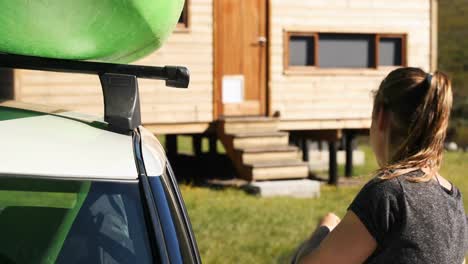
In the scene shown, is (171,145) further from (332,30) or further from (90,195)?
(90,195)

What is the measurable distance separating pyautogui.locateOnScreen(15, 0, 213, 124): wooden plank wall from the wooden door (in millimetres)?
191

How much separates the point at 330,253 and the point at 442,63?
59948 millimetres

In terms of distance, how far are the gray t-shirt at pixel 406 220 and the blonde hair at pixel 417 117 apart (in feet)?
0.22

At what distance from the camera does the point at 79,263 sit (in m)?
1.97

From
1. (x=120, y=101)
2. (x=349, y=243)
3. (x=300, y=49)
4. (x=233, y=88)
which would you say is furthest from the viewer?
(x=300, y=49)

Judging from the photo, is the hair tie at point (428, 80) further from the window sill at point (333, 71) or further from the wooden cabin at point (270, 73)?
the window sill at point (333, 71)

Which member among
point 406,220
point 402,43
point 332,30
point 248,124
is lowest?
point 248,124

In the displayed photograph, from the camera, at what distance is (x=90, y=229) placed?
199 centimetres

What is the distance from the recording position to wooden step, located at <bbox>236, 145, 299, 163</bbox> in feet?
45.4

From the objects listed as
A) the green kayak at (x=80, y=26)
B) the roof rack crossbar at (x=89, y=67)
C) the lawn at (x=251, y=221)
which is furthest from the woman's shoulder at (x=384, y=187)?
the lawn at (x=251, y=221)

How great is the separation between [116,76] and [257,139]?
11.9 meters

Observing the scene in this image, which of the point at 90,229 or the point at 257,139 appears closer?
the point at 90,229

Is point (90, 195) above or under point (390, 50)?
under

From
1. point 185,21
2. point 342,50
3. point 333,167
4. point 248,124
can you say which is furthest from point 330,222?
point 333,167
